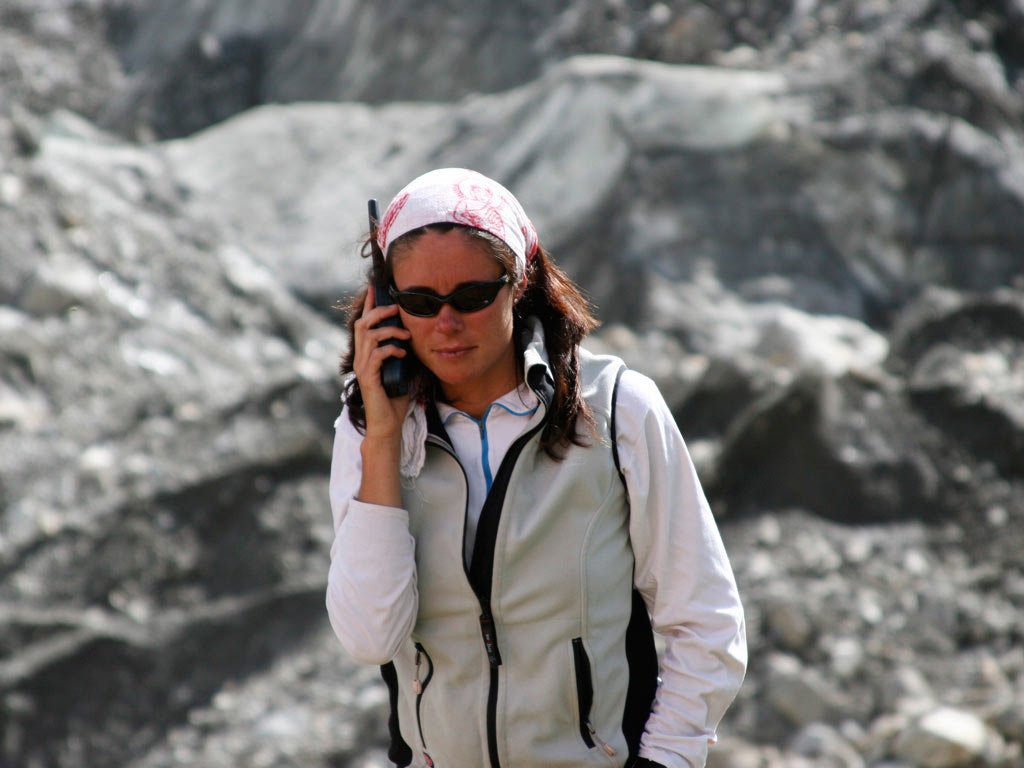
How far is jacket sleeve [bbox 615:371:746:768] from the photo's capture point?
2.00 meters

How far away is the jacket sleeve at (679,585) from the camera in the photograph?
2000 mm

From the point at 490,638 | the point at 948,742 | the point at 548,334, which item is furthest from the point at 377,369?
the point at 948,742

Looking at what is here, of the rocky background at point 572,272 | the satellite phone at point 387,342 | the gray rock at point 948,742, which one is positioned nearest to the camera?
the satellite phone at point 387,342

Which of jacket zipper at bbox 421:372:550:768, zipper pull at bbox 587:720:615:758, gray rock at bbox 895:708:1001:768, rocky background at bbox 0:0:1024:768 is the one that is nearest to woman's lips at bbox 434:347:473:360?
jacket zipper at bbox 421:372:550:768

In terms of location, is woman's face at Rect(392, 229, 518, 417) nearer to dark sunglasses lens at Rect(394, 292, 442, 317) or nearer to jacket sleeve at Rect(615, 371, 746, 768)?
dark sunglasses lens at Rect(394, 292, 442, 317)

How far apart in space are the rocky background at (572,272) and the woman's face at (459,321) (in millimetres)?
3089

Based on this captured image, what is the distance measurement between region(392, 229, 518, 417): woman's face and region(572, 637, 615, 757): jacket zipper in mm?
429

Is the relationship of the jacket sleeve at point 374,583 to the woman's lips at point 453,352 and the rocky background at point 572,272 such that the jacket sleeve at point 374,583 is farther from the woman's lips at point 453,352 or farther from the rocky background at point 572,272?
the rocky background at point 572,272

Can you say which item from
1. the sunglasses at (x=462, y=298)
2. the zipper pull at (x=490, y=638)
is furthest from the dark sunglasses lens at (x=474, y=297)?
the zipper pull at (x=490, y=638)

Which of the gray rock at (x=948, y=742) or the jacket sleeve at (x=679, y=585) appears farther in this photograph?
the gray rock at (x=948, y=742)

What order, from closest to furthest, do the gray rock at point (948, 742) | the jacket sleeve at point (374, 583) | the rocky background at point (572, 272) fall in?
the jacket sleeve at point (374, 583), the gray rock at point (948, 742), the rocky background at point (572, 272)

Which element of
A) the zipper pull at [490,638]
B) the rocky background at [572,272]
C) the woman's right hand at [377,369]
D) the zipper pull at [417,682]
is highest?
the woman's right hand at [377,369]

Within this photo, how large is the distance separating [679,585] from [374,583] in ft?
1.63

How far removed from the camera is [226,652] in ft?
20.0
